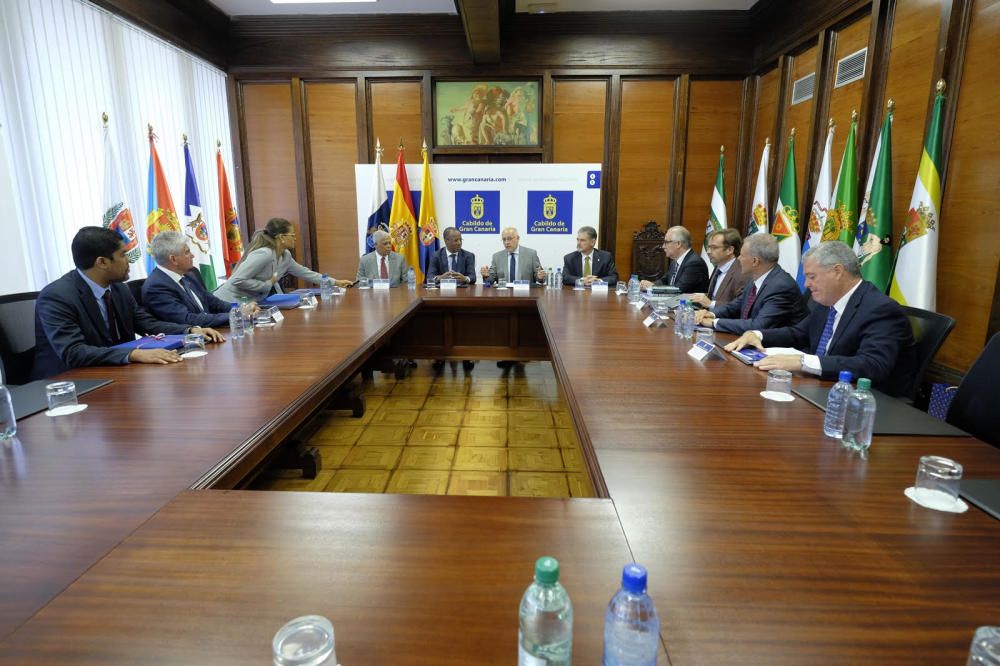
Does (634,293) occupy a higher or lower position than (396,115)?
lower

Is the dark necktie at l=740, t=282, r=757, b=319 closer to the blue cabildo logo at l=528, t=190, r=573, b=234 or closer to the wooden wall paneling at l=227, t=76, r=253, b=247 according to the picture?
the blue cabildo logo at l=528, t=190, r=573, b=234

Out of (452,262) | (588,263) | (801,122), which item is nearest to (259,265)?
(452,262)

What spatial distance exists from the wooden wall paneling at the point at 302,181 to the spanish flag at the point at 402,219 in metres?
1.04

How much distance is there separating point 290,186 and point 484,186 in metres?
2.26

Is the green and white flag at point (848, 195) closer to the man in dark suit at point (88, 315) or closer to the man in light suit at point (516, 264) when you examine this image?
the man in light suit at point (516, 264)

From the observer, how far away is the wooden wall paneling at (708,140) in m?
5.72

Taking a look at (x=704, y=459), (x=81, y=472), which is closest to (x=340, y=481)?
(x=81, y=472)

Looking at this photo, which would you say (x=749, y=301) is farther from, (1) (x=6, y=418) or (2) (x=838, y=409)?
(1) (x=6, y=418)

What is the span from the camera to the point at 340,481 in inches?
108

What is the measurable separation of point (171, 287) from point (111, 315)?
0.45 meters

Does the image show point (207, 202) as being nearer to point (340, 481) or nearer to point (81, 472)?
point (340, 481)

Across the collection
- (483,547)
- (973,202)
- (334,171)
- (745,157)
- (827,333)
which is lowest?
(483,547)

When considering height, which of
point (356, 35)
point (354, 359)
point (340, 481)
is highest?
point (356, 35)

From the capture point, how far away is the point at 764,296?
2961mm
